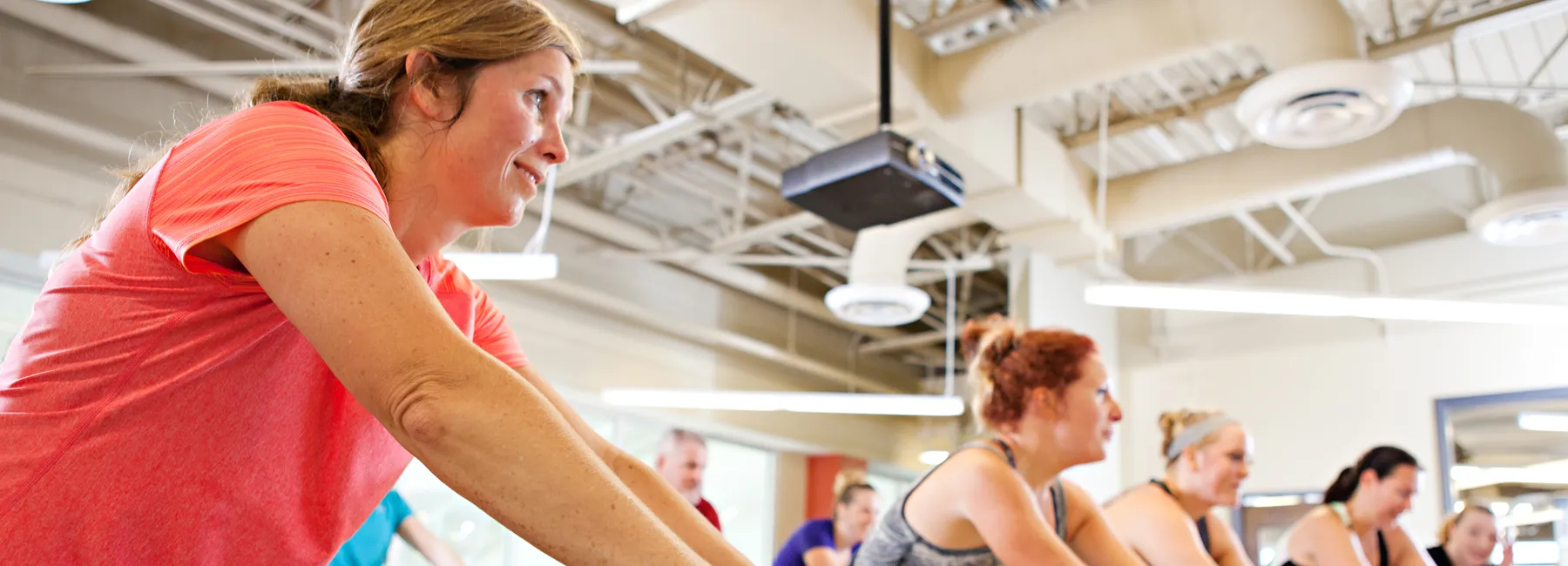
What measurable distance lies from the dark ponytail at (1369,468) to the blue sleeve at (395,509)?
295cm

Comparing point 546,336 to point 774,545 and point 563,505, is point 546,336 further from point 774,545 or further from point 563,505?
point 563,505

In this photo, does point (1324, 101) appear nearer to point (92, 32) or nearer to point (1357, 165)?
point (1357, 165)

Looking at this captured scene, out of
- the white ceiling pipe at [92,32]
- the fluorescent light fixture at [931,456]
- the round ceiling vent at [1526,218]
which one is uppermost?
the white ceiling pipe at [92,32]

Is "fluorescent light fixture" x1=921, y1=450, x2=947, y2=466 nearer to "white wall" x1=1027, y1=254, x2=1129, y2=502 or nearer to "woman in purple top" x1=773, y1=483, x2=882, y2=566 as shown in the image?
"white wall" x1=1027, y1=254, x2=1129, y2=502

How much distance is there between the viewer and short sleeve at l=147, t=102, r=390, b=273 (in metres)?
0.68

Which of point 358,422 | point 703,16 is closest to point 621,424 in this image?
point 703,16

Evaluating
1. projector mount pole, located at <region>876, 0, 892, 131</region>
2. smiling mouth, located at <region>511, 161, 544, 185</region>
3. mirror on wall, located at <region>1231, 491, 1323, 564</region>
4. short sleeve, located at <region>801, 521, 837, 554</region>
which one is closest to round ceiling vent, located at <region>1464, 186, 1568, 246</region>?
projector mount pole, located at <region>876, 0, 892, 131</region>

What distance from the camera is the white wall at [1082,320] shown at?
749 cm

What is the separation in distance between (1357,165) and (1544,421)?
2.39 meters

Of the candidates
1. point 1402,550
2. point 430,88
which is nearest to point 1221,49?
point 1402,550

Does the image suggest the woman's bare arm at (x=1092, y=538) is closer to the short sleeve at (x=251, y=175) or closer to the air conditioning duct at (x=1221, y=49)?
the short sleeve at (x=251, y=175)

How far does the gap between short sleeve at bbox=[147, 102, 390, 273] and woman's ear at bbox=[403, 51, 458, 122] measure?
0.13 meters

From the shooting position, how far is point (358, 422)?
881 millimetres

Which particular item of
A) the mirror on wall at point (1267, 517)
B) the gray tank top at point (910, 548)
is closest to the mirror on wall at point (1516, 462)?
the mirror on wall at point (1267, 517)
